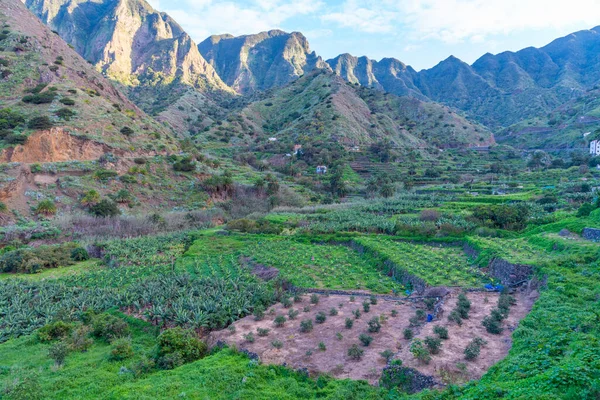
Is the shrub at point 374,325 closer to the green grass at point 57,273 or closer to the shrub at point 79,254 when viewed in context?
the green grass at point 57,273

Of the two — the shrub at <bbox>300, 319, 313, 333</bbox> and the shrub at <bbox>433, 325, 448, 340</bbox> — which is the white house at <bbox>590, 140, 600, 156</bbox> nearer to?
the shrub at <bbox>433, 325, 448, 340</bbox>

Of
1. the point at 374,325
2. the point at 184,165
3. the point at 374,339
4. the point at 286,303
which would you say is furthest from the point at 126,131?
the point at 374,339

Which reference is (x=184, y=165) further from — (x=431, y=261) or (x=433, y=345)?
(x=433, y=345)

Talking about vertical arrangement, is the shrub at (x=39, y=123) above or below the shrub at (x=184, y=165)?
above

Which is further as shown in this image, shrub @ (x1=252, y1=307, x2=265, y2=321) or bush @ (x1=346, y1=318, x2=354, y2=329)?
shrub @ (x1=252, y1=307, x2=265, y2=321)

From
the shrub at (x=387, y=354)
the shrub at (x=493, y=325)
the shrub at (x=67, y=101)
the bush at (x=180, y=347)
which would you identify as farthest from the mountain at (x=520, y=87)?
the bush at (x=180, y=347)

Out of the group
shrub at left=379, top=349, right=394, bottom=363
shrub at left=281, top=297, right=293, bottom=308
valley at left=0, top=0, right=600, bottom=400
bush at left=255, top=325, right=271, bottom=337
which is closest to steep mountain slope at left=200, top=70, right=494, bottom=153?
valley at left=0, top=0, right=600, bottom=400
